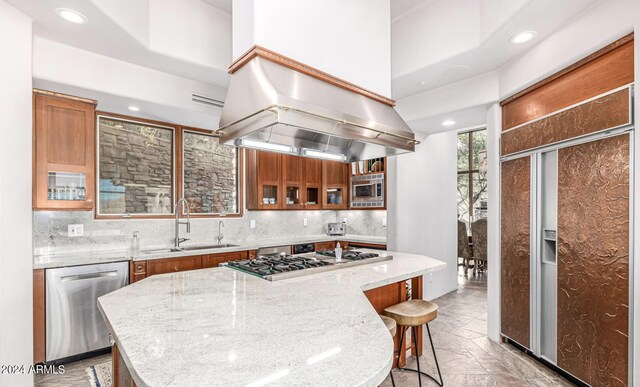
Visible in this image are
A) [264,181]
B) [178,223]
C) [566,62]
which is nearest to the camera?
[566,62]

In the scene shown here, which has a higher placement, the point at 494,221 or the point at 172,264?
the point at 494,221

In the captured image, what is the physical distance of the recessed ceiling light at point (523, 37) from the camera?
2607 mm

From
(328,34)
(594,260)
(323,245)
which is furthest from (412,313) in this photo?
(323,245)

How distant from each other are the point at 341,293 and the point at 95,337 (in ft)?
8.49

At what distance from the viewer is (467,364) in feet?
9.45

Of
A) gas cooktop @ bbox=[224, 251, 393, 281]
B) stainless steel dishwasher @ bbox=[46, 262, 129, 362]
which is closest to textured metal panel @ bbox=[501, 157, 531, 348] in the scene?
gas cooktop @ bbox=[224, 251, 393, 281]

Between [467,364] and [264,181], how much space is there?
3.21 meters

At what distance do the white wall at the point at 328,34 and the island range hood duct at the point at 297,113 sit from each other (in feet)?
0.36

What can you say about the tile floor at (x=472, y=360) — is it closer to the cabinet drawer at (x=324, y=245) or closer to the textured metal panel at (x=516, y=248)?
the textured metal panel at (x=516, y=248)

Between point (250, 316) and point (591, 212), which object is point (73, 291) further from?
point (591, 212)

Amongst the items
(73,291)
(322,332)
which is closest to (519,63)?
(322,332)

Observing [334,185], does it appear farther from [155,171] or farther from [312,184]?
[155,171]

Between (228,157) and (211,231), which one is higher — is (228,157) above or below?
above

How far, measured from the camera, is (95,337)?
9.78 ft
